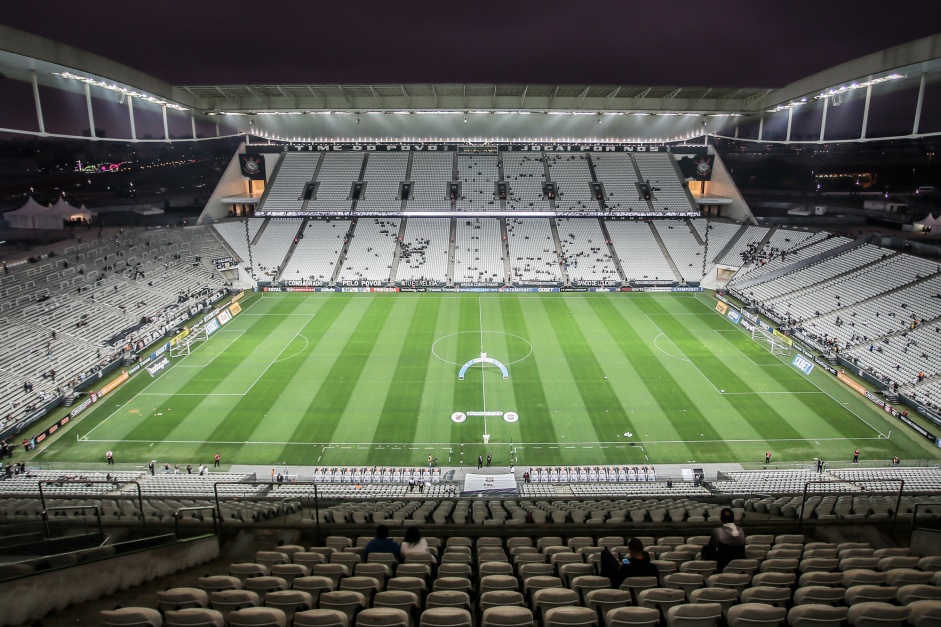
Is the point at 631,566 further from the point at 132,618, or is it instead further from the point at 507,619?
the point at 132,618

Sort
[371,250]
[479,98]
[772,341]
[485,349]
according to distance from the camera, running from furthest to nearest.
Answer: [479,98] → [371,250] → [772,341] → [485,349]

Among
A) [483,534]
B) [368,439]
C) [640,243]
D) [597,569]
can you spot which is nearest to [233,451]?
[368,439]

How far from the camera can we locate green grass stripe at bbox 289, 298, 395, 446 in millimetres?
28812

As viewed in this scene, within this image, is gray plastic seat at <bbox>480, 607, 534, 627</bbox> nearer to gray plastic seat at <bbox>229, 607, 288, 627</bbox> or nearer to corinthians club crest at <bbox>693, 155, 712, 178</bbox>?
gray plastic seat at <bbox>229, 607, 288, 627</bbox>

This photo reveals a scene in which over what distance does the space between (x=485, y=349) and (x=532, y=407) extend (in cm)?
901

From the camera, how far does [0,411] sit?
28438 millimetres

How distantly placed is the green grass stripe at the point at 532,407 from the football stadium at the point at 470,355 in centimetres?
18

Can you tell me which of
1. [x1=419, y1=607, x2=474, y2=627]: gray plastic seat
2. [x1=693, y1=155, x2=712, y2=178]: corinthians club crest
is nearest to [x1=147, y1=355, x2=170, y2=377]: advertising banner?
[x1=419, y1=607, x2=474, y2=627]: gray plastic seat

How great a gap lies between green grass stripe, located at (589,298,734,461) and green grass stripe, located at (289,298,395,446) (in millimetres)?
17634

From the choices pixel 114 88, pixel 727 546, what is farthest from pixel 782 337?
pixel 114 88

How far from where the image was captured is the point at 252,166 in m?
72.2

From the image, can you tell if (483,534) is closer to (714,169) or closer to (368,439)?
(368,439)

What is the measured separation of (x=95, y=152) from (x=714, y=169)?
231ft

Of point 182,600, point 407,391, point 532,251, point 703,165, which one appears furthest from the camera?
point 703,165
